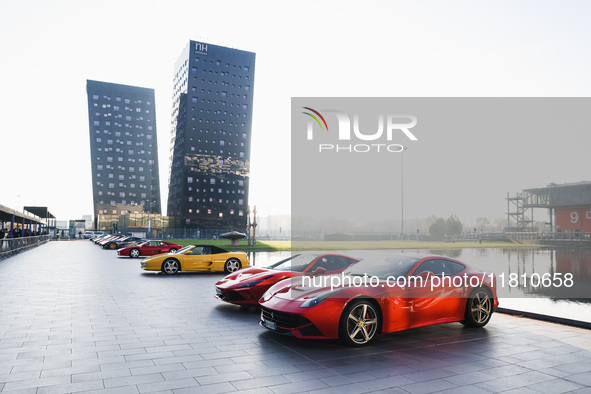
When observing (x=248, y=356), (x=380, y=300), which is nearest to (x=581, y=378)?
(x=380, y=300)

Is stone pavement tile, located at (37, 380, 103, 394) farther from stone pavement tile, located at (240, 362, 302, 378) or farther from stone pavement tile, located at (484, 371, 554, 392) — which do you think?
stone pavement tile, located at (484, 371, 554, 392)

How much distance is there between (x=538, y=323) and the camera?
7.93 m

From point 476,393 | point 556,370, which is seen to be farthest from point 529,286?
point 476,393

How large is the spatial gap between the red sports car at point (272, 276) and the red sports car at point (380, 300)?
1.50 m

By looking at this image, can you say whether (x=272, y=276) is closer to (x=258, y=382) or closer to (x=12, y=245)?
(x=258, y=382)

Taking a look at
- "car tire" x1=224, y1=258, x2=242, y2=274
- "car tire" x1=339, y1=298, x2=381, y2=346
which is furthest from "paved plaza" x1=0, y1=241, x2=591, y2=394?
"car tire" x1=224, y1=258, x2=242, y2=274

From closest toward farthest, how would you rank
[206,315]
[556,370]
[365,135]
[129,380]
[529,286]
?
[129,380], [556,370], [206,315], [365,135], [529,286]

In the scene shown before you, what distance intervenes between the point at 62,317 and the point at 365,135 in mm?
9401

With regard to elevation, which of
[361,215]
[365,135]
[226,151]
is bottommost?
[361,215]

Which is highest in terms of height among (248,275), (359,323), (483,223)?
(483,223)

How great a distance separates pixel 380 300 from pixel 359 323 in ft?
1.53

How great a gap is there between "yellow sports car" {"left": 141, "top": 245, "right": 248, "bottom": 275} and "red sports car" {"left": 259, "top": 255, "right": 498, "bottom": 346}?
9.96 m

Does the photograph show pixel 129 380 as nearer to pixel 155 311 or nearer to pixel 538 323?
pixel 155 311

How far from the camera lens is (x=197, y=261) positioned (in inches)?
669
